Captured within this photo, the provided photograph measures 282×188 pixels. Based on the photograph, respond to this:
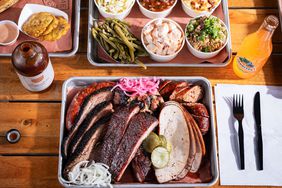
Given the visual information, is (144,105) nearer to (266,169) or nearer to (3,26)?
(266,169)

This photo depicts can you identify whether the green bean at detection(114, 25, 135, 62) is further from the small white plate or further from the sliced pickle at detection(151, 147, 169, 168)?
the sliced pickle at detection(151, 147, 169, 168)

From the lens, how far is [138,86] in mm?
2285

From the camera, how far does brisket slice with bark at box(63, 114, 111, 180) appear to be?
206 centimetres

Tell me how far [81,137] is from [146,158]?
42 centimetres

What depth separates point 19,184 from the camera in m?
2.17

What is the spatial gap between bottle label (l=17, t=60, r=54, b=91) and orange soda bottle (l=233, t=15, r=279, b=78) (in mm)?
1289

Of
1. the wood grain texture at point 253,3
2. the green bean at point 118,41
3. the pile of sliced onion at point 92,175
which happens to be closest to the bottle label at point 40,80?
the green bean at point 118,41

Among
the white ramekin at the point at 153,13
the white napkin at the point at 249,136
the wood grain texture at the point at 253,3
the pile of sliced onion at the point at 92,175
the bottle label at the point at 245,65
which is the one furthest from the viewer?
the wood grain texture at the point at 253,3

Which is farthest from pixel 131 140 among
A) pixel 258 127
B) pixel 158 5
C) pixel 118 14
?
pixel 158 5

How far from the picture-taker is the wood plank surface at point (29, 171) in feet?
7.14

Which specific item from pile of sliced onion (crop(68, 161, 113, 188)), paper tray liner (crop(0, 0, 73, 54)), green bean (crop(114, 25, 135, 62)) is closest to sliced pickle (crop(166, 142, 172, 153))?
pile of sliced onion (crop(68, 161, 113, 188))

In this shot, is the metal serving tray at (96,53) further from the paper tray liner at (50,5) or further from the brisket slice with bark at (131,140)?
the brisket slice with bark at (131,140)

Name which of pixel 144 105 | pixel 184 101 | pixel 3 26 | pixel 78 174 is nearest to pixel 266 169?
pixel 184 101

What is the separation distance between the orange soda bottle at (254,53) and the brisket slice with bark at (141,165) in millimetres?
933
